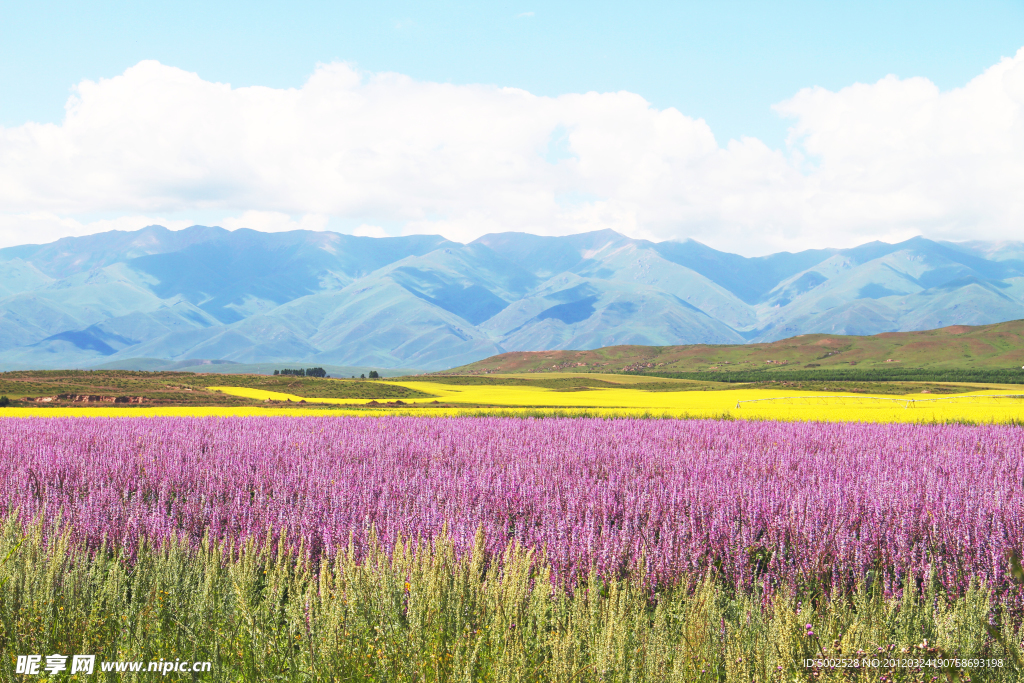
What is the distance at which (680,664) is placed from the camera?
106 inches

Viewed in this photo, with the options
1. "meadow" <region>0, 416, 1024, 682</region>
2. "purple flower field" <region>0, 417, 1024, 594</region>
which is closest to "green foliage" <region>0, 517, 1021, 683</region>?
"meadow" <region>0, 416, 1024, 682</region>

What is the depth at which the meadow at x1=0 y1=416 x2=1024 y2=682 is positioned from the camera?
3.10 metres

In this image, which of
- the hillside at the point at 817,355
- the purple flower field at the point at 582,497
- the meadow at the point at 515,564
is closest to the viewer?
the meadow at the point at 515,564

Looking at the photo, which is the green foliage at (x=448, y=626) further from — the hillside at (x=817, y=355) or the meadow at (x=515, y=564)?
the hillside at (x=817, y=355)

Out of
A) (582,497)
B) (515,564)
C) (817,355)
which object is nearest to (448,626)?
(515,564)

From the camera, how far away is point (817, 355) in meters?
144

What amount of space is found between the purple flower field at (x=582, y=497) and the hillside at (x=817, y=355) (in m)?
115

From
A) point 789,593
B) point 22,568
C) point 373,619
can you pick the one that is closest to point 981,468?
point 789,593

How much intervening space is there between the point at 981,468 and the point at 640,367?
127 m

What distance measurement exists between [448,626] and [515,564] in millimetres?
564

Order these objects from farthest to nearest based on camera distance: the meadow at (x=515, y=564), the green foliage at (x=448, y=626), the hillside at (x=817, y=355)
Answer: the hillside at (x=817, y=355)
the meadow at (x=515, y=564)
the green foliage at (x=448, y=626)

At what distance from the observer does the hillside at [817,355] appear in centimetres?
12888

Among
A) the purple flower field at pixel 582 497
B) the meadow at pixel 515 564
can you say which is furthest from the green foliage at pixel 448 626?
the purple flower field at pixel 582 497

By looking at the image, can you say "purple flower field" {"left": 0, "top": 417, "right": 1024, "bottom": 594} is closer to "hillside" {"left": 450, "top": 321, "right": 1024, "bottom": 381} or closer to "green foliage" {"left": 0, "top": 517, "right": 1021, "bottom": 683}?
"green foliage" {"left": 0, "top": 517, "right": 1021, "bottom": 683}
